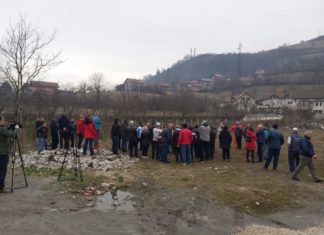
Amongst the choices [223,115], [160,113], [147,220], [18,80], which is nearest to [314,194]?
[147,220]

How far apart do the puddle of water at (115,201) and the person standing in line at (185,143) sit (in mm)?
6199

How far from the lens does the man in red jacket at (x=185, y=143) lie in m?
18.3

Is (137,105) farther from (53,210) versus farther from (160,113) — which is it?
(53,210)

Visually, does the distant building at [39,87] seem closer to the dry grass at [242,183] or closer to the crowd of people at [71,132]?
the crowd of people at [71,132]

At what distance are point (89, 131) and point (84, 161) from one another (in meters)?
1.86

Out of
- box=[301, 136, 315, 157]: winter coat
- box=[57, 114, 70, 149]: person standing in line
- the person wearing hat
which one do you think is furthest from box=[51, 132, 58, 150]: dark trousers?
box=[301, 136, 315, 157]: winter coat

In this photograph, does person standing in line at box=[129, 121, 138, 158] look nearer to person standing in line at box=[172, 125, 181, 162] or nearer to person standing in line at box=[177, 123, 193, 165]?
person standing in line at box=[172, 125, 181, 162]

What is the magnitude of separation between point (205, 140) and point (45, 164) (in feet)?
24.2

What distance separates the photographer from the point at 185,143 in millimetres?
18297

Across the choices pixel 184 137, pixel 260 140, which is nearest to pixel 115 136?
pixel 184 137

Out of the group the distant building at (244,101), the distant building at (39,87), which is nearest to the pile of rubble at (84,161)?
the distant building at (39,87)

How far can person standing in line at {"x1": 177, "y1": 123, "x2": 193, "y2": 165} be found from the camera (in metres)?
18.3

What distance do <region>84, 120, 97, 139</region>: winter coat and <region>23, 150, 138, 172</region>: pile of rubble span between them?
0.90m

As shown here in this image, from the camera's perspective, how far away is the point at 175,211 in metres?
11.0
